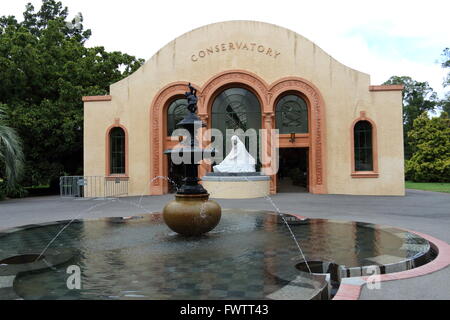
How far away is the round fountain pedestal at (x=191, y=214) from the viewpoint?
727 centimetres

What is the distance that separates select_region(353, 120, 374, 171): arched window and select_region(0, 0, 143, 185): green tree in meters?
17.2

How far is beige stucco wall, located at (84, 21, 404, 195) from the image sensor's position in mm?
19203

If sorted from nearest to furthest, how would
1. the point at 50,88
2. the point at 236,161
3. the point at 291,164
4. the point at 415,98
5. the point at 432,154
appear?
the point at 236,161 → the point at 50,88 → the point at 291,164 → the point at 432,154 → the point at 415,98

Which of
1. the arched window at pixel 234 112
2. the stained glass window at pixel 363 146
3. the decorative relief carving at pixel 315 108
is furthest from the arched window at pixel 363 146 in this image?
the arched window at pixel 234 112

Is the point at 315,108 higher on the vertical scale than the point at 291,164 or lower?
higher

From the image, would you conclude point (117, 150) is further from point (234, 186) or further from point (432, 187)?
point (432, 187)

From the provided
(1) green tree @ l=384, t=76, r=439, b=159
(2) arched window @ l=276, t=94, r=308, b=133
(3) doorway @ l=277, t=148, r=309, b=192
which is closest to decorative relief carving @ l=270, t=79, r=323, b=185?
(2) arched window @ l=276, t=94, r=308, b=133

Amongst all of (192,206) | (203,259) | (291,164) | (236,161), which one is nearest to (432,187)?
(291,164)

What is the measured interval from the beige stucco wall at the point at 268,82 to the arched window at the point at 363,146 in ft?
1.61

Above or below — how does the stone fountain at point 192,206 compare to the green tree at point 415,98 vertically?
below

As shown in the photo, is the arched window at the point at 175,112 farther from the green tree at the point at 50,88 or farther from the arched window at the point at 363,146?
the arched window at the point at 363,146

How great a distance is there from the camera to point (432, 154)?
34.2 meters

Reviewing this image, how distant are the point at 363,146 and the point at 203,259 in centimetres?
1638

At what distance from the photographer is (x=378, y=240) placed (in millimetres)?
7145
